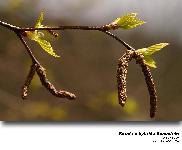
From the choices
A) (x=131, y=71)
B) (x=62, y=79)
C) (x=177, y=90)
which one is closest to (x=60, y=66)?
(x=62, y=79)

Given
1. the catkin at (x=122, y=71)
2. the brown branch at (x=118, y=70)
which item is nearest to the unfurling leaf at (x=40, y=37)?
the brown branch at (x=118, y=70)

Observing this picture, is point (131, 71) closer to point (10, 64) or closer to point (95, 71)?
point (95, 71)

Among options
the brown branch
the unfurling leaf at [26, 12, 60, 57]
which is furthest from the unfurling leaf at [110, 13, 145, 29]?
the unfurling leaf at [26, 12, 60, 57]

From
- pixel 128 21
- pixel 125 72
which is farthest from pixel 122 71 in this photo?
pixel 128 21

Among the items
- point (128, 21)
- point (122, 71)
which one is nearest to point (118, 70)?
point (122, 71)

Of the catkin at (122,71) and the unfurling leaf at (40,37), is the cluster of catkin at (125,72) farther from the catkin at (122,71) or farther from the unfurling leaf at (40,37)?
the unfurling leaf at (40,37)

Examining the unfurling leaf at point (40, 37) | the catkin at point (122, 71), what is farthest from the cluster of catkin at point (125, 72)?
the unfurling leaf at point (40, 37)

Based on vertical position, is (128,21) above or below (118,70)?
above

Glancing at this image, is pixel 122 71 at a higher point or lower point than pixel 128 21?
lower

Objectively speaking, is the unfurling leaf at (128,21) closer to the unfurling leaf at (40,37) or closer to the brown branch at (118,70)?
the brown branch at (118,70)

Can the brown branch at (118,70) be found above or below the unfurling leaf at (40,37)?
below

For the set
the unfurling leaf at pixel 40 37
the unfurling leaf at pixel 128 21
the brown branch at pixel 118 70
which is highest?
the unfurling leaf at pixel 128 21

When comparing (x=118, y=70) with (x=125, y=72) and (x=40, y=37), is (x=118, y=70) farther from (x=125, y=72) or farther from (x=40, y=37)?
(x=40, y=37)
